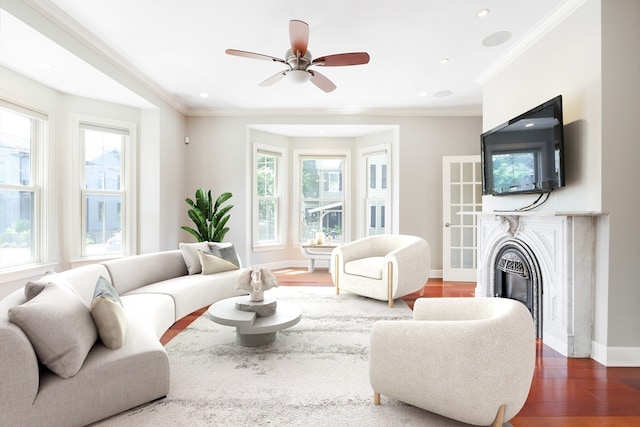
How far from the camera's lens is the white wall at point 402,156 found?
541 cm

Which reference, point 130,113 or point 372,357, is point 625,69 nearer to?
point 372,357

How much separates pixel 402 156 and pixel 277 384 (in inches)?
167

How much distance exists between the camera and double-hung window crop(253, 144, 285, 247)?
5.98 meters

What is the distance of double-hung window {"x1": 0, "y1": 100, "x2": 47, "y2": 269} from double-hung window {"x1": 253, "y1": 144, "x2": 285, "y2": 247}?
2970 millimetres

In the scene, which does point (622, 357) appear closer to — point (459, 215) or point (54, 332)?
point (459, 215)

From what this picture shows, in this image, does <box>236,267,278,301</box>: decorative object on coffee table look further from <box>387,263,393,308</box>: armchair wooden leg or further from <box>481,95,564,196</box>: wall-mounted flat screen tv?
<box>481,95,564,196</box>: wall-mounted flat screen tv

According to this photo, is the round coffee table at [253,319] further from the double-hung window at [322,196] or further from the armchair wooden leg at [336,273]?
the double-hung window at [322,196]

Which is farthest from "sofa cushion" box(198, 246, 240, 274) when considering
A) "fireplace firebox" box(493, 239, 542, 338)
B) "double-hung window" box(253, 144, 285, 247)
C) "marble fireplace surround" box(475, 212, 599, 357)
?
"marble fireplace surround" box(475, 212, 599, 357)

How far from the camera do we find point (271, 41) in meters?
3.27

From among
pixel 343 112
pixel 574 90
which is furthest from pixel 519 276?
pixel 343 112

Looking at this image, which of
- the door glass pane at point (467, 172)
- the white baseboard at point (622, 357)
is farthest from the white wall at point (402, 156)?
the white baseboard at point (622, 357)

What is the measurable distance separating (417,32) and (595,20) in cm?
134

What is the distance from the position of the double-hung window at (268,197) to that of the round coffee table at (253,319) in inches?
129

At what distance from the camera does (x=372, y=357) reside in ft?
5.80
